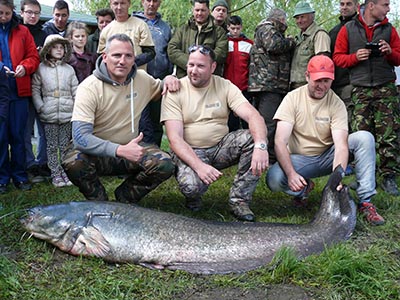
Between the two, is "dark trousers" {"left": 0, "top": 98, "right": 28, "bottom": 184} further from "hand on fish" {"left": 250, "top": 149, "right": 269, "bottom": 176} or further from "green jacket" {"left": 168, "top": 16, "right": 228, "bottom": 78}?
"hand on fish" {"left": 250, "top": 149, "right": 269, "bottom": 176}

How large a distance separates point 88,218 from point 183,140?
1377 mm

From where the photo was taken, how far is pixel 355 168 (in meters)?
5.02

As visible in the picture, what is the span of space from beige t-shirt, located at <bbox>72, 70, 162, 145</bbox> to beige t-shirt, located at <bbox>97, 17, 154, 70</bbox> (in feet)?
4.71

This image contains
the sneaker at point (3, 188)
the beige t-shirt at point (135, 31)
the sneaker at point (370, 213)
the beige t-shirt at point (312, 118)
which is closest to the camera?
the sneaker at point (370, 213)

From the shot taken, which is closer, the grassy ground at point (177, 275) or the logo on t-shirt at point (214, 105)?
the grassy ground at point (177, 275)

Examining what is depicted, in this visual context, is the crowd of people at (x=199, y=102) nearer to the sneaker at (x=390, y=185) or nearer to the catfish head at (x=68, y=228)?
the sneaker at (x=390, y=185)

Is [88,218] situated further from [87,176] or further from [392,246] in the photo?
[392,246]

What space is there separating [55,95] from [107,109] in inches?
68.6

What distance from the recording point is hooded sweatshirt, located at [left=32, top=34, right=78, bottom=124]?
6246 millimetres

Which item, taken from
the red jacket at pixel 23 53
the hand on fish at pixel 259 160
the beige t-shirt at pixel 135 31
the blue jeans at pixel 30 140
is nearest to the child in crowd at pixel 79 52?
the beige t-shirt at pixel 135 31

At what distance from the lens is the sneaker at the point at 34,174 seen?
21.4 ft

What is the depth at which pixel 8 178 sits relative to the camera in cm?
617

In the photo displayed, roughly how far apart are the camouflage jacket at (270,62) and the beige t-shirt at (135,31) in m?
1.49

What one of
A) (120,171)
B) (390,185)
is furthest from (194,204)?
(390,185)
